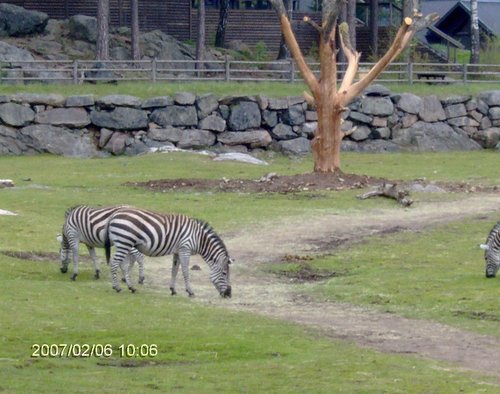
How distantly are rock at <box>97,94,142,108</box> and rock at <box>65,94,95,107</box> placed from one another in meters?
0.32

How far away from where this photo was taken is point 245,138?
40.9 metres

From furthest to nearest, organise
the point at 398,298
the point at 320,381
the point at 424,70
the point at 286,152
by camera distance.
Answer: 1. the point at 424,70
2. the point at 286,152
3. the point at 398,298
4. the point at 320,381

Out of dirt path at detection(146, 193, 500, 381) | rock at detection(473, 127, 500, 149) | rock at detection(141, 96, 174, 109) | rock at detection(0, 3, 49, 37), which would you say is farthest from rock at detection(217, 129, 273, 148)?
rock at detection(0, 3, 49, 37)

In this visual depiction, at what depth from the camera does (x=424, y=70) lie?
163ft

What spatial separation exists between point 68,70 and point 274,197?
1602cm

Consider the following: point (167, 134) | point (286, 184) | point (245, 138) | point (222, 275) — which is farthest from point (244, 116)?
point (222, 275)

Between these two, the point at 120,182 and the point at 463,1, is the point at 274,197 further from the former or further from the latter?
the point at 463,1

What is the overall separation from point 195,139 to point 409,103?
8.10m

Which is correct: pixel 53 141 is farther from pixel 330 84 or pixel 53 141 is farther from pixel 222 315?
pixel 222 315

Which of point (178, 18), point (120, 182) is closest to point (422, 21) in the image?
point (120, 182)

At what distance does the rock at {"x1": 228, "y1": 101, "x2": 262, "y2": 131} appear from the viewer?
41.0 m

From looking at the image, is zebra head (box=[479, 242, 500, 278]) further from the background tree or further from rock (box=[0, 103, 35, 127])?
rock (box=[0, 103, 35, 127])

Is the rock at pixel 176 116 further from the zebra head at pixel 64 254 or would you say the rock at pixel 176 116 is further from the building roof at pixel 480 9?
the building roof at pixel 480 9

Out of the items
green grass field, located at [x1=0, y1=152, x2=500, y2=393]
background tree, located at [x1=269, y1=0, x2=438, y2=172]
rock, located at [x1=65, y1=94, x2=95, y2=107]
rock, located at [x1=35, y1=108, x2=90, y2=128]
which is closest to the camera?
green grass field, located at [x1=0, y1=152, x2=500, y2=393]
